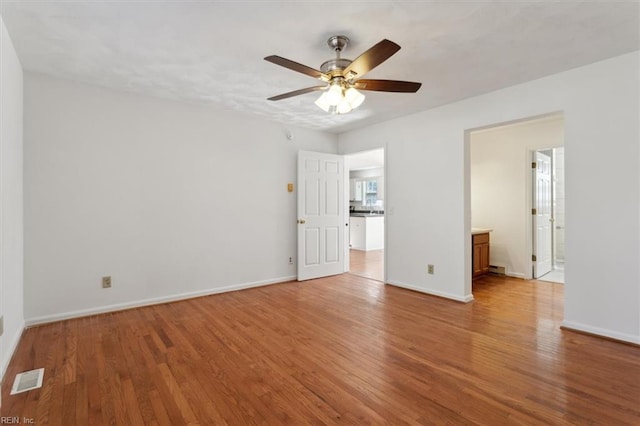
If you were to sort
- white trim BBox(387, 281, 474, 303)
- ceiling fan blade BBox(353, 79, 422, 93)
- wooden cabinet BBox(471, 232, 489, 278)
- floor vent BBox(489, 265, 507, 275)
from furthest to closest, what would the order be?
1. floor vent BBox(489, 265, 507, 275)
2. wooden cabinet BBox(471, 232, 489, 278)
3. white trim BBox(387, 281, 474, 303)
4. ceiling fan blade BBox(353, 79, 422, 93)

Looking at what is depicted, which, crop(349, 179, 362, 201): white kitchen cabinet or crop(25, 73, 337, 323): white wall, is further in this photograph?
crop(349, 179, 362, 201): white kitchen cabinet

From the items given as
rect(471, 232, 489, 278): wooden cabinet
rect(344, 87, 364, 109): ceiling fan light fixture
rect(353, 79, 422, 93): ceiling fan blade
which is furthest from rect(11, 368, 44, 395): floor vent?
rect(471, 232, 489, 278): wooden cabinet

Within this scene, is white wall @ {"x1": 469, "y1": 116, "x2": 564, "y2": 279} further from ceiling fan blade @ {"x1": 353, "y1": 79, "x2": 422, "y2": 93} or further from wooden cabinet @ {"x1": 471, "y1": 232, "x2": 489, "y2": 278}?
ceiling fan blade @ {"x1": 353, "y1": 79, "x2": 422, "y2": 93}

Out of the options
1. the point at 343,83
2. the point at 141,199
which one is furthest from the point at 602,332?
the point at 141,199

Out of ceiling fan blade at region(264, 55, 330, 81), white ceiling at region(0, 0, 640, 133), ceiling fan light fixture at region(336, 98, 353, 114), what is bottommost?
ceiling fan light fixture at region(336, 98, 353, 114)

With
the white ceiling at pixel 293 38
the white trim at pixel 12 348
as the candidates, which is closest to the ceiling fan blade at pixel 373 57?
the white ceiling at pixel 293 38

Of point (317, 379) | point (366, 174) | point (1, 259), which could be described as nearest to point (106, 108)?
point (1, 259)

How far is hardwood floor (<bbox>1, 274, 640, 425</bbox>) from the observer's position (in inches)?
69.8

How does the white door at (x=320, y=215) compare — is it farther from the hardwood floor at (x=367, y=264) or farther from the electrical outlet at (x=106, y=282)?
the electrical outlet at (x=106, y=282)

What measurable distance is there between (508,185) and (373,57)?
4.27 metres

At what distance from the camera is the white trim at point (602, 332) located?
8.53 feet

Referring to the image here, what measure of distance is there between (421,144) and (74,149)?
4.06m

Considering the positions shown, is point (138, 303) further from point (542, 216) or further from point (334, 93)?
point (542, 216)

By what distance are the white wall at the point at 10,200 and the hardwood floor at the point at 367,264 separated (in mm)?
4180
